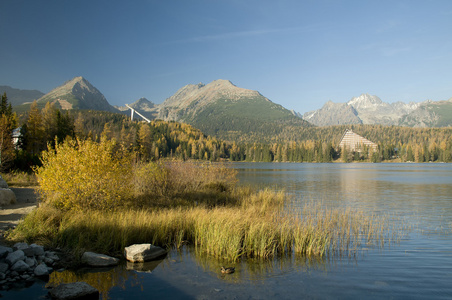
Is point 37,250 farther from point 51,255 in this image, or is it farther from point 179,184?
point 179,184

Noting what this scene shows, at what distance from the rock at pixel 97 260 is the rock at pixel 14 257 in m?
1.81

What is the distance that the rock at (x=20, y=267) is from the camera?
29.6 feet

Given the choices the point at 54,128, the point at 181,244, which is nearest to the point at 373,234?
the point at 181,244

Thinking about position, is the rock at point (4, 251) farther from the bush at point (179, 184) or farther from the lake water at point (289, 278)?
the bush at point (179, 184)

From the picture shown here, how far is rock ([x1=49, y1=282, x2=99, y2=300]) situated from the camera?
25.3ft

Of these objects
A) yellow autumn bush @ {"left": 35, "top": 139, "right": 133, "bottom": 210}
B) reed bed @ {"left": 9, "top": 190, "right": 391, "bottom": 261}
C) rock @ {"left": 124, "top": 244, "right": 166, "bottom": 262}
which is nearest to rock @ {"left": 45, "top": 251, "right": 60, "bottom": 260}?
reed bed @ {"left": 9, "top": 190, "right": 391, "bottom": 261}

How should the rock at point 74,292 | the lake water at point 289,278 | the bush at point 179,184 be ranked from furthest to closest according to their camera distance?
the bush at point 179,184 < the lake water at point 289,278 < the rock at point 74,292

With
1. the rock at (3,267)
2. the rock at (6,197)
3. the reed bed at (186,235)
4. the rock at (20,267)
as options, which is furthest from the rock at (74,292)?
the rock at (6,197)

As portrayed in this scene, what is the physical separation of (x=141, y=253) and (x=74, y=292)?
316 centimetres

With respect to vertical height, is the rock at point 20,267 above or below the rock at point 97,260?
above

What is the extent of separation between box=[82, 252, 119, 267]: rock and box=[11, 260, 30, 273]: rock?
1.63 meters

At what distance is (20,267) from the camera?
9078 mm

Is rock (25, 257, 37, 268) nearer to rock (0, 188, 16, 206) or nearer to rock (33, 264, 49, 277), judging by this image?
rock (33, 264, 49, 277)

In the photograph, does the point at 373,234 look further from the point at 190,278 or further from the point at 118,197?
the point at 118,197
